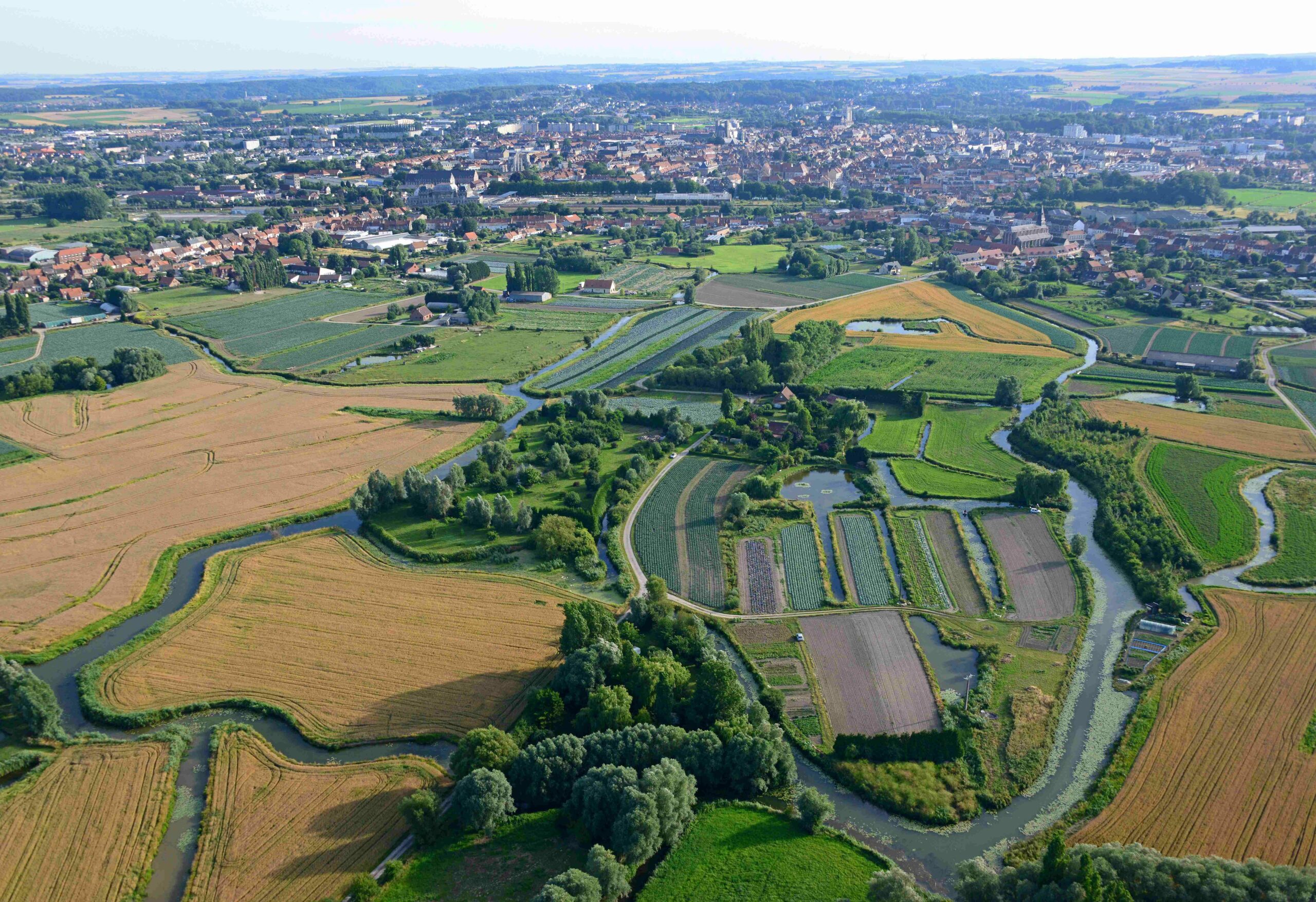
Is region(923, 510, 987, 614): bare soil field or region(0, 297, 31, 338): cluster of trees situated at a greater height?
region(0, 297, 31, 338): cluster of trees

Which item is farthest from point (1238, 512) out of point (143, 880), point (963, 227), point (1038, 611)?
point (963, 227)

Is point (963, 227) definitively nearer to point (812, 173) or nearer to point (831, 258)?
point (831, 258)

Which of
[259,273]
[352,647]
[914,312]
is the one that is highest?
[259,273]

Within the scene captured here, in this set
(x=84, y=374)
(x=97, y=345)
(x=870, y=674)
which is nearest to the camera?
(x=870, y=674)

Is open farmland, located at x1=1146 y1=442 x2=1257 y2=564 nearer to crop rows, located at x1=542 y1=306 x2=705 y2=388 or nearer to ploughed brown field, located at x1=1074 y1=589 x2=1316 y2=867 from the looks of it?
ploughed brown field, located at x1=1074 y1=589 x2=1316 y2=867

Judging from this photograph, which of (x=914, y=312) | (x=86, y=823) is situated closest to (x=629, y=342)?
(x=914, y=312)

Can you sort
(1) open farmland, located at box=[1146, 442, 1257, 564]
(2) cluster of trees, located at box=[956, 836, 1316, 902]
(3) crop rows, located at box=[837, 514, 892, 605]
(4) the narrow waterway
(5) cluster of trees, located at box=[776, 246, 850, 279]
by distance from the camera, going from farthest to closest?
(5) cluster of trees, located at box=[776, 246, 850, 279], (1) open farmland, located at box=[1146, 442, 1257, 564], (3) crop rows, located at box=[837, 514, 892, 605], (4) the narrow waterway, (2) cluster of trees, located at box=[956, 836, 1316, 902]

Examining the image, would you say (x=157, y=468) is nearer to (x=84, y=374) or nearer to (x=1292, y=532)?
(x=84, y=374)

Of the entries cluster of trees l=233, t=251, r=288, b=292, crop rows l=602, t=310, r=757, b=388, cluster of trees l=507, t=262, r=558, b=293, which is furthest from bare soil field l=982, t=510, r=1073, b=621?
cluster of trees l=233, t=251, r=288, b=292
